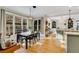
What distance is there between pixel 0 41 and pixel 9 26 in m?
1.02

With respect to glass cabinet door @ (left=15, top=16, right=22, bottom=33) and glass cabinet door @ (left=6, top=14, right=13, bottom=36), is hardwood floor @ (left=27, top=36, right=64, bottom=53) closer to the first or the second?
glass cabinet door @ (left=15, top=16, right=22, bottom=33)

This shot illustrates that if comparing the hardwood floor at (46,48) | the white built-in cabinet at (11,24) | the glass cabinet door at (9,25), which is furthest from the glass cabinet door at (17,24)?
the hardwood floor at (46,48)

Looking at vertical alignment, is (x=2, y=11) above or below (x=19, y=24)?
above

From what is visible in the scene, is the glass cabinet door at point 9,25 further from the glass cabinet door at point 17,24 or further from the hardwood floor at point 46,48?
the hardwood floor at point 46,48

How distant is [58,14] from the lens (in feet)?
18.3

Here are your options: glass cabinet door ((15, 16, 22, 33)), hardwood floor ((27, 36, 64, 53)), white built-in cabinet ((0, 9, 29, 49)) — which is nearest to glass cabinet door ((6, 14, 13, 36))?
white built-in cabinet ((0, 9, 29, 49))

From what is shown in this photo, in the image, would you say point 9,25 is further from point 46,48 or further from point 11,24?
point 46,48

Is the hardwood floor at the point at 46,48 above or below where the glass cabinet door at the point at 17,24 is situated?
below

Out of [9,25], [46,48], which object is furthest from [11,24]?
[46,48]
